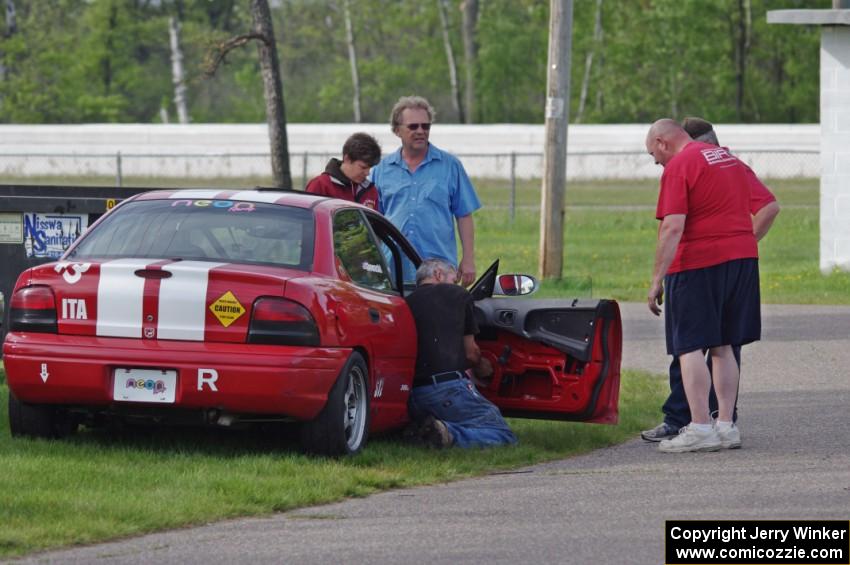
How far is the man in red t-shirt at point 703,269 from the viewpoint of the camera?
8492mm

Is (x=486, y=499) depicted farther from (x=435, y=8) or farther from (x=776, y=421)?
(x=435, y=8)

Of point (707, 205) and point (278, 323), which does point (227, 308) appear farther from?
point (707, 205)

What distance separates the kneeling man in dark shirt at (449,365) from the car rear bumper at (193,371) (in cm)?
110

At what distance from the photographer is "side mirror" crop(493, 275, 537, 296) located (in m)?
8.93

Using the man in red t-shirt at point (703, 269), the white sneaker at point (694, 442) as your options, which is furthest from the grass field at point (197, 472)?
the man in red t-shirt at point (703, 269)

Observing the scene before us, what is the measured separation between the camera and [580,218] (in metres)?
29.9

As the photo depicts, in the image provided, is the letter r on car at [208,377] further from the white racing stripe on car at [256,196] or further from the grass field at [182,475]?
the white racing stripe on car at [256,196]

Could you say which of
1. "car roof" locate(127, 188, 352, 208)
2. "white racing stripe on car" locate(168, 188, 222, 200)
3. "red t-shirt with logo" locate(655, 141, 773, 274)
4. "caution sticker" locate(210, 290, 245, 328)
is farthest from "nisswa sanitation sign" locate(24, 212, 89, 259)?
"red t-shirt with logo" locate(655, 141, 773, 274)

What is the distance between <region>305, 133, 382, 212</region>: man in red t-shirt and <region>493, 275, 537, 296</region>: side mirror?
1.18 metres

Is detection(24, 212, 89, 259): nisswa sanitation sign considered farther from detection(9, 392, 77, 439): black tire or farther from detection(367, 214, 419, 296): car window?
detection(9, 392, 77, 439): black tire

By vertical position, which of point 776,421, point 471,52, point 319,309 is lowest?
point 776,421

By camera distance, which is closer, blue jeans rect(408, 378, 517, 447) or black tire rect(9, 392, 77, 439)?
black tire rect(9, 392, 77, 439)

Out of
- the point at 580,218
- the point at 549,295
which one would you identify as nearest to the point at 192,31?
the point at 580,218

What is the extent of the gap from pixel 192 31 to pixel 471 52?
9942 mm
